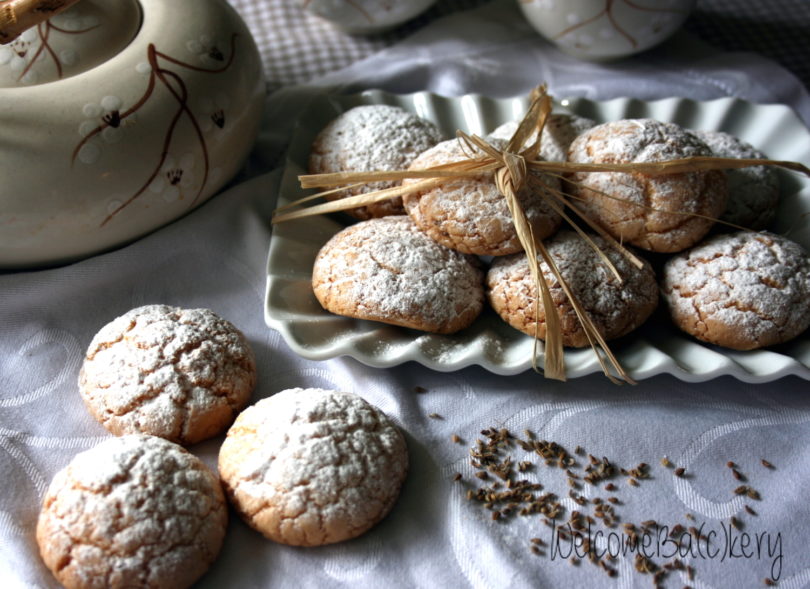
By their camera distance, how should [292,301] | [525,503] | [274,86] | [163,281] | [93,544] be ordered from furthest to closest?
[274,86] < [163,281] < [292,301] < [525,503] < [93,544]

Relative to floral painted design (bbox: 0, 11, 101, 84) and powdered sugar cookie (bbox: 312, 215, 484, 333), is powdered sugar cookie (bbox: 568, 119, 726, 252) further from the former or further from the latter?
floral painted design (bbox: 0, 11, 101, 84)

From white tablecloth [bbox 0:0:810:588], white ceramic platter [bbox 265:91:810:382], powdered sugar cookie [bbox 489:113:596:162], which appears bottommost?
A: white tablecloth [bbox 0:0:810:588]

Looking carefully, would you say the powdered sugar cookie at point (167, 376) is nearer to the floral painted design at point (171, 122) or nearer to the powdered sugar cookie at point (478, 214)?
the floral painted design at point (171, 122)

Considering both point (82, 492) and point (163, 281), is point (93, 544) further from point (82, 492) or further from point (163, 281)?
point (163, 281)

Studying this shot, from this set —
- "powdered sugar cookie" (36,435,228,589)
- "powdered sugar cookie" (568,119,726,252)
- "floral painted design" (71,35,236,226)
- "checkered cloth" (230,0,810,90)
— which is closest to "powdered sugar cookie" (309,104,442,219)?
"floral painted design" (71,35,236,226)

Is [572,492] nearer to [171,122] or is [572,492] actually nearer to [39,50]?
[171,122]

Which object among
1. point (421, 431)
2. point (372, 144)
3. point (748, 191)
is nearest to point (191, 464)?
point (421, 431)

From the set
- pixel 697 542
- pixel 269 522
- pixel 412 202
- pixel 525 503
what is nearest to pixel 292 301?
pixel 412 202
